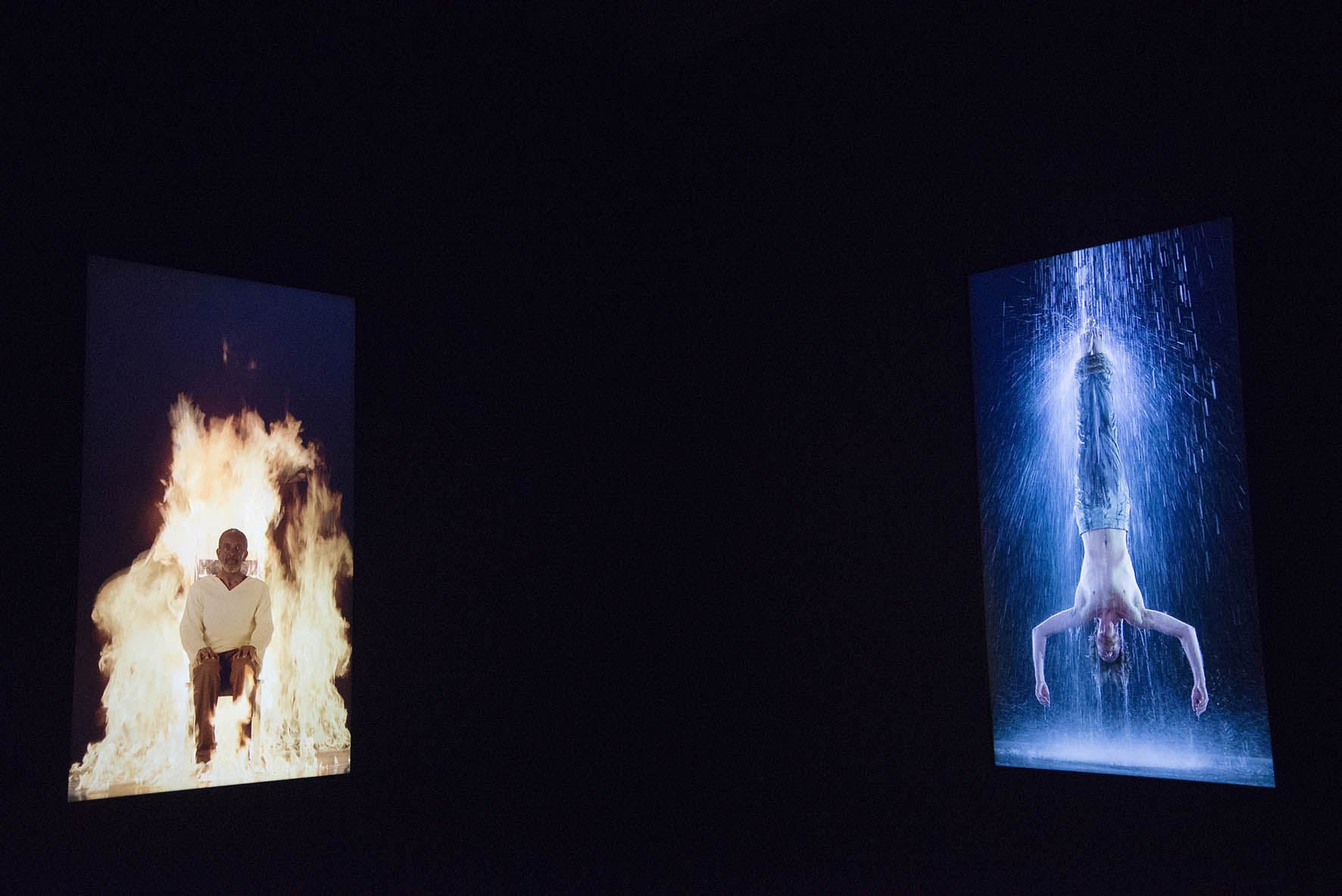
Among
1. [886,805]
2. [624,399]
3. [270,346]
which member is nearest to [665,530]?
[624,399]

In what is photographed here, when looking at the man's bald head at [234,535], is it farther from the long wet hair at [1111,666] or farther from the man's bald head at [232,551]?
the long wet hair at [1111,666]

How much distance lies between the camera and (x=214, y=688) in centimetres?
340

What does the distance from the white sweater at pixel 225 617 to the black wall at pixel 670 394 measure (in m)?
0.36

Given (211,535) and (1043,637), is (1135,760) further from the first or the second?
(211,535)

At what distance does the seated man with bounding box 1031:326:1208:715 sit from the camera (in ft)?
11.0

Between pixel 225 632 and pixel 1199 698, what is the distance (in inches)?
125

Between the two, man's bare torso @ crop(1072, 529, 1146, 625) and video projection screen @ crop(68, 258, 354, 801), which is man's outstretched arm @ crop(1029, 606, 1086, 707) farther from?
video projection screen @ crop(68, 258, 354, 801)

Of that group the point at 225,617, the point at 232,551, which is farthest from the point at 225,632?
the point at 232,551

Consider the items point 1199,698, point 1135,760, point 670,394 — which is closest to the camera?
point 1199,698

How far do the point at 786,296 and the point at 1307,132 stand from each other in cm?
196

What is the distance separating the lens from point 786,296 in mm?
4410

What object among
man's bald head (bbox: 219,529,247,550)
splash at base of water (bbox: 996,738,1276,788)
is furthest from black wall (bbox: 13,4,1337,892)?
man's bald head (bbox: 219,529,247,550)

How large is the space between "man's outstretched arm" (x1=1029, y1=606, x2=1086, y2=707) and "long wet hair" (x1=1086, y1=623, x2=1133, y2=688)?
9 centimetres

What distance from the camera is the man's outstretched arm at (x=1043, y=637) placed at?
137 inches
